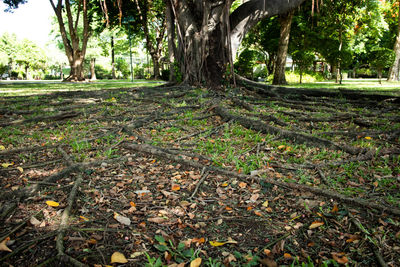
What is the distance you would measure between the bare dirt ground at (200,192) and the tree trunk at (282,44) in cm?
931

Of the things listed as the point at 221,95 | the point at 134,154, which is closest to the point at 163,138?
the point at 134,154

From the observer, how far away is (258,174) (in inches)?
105

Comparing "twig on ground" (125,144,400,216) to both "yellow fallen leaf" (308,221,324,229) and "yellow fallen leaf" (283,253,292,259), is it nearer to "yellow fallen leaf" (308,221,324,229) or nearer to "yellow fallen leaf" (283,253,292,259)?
"yellow fallen leaf" (308,221,324,229)

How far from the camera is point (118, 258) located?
159cm

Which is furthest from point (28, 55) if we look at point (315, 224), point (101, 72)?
point (315, 224)

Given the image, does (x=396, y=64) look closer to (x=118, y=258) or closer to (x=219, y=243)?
(x=219, y=243)

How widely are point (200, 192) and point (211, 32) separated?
605cm

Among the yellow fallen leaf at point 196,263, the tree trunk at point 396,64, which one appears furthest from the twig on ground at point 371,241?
the tree trunk at point 396,64

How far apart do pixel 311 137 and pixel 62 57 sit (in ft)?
178

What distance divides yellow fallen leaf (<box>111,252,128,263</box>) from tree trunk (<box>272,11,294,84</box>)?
43.1ft

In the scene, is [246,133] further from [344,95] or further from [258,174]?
[344,95]

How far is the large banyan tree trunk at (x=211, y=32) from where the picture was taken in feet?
23.9

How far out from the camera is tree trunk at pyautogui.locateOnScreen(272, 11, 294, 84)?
1234cm

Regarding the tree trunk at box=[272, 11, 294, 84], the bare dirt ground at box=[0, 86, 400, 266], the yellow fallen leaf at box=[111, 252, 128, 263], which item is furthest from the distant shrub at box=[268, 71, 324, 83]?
the yellow fallen leaf at box=[111, 252, 128, 263]
